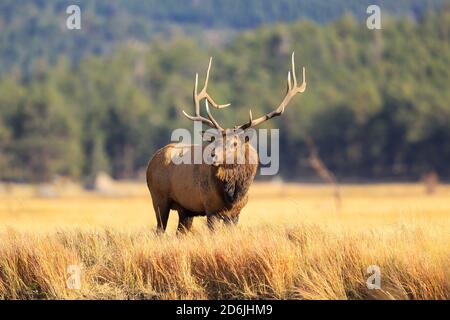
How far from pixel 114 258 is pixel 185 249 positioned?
89 centimetres

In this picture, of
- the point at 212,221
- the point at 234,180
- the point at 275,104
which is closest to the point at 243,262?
the point at 212,221

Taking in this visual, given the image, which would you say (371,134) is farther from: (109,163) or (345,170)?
(109,163)

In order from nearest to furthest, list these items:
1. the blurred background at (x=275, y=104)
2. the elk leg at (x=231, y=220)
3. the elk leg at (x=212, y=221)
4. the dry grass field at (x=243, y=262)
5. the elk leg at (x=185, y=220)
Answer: the dry grass field at (x=243, y=262)
the elk leg at (x=212, y=221)
the elk leg at (x=231, y=220)
the elk leg at (x=185, y=220)
the blurred background at (x=275, y=104)

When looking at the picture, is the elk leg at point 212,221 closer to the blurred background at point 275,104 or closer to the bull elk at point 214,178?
the bull elk at point 214,178

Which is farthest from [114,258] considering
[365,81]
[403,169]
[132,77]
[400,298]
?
[132,77]

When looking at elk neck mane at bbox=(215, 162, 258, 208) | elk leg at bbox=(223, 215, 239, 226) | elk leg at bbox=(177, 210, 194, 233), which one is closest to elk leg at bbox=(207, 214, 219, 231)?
elk leg at bbox=(223, 215, 239, 226)

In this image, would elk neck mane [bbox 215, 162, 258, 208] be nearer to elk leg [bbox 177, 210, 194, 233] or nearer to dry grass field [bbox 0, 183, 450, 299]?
dry grass field [bbox 0, 183, 450, 299]

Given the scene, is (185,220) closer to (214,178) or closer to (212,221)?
(212,221)

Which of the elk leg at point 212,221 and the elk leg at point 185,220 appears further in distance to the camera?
the elk leg at point 185,220

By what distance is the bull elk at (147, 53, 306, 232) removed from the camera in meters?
13.9

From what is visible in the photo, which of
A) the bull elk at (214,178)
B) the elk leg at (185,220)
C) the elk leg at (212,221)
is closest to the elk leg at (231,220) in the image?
the bull elk at (214,178)

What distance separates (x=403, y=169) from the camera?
7394 centimetres

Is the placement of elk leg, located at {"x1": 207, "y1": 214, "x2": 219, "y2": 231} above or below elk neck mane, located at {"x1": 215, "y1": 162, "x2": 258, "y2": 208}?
below

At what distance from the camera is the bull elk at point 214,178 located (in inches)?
549
